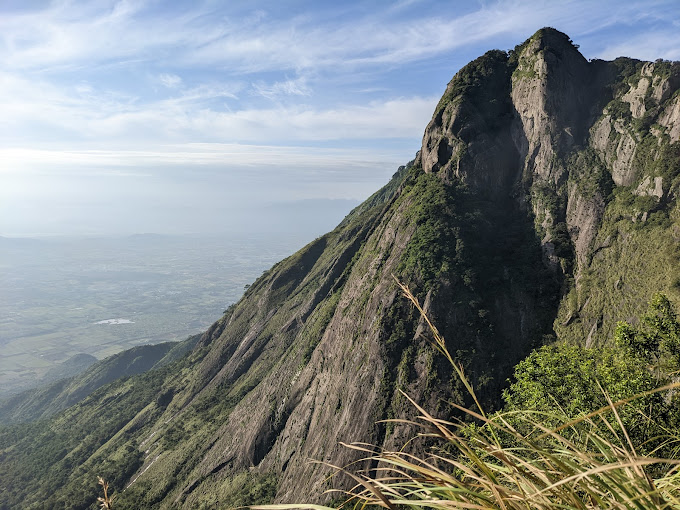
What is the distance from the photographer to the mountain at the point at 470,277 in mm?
40281

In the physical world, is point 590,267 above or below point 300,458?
above

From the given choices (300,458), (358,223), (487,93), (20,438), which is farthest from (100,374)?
(487,93)

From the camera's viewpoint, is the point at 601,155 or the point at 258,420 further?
the point at 258,420

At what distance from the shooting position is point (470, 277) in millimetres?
48219

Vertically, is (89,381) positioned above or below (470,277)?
below

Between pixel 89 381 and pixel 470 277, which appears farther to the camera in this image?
pixel 89 381

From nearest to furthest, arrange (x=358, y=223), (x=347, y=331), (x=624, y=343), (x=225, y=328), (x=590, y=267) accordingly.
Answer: (x=624, y=343), (x=590, y=267), (x=347, y=331), (x=358, y=223), (x=225, y=328)

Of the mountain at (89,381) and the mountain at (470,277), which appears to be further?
the mountain at (89,381)

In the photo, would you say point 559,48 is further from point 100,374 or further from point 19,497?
point 100,374

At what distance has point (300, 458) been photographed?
48000 millimetres

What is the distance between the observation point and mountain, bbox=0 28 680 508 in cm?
4028

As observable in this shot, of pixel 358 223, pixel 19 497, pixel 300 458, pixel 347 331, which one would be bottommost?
pixel 19 497

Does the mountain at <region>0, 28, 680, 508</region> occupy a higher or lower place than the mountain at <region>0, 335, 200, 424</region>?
higher

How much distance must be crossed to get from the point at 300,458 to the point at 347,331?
17031 millimetres
